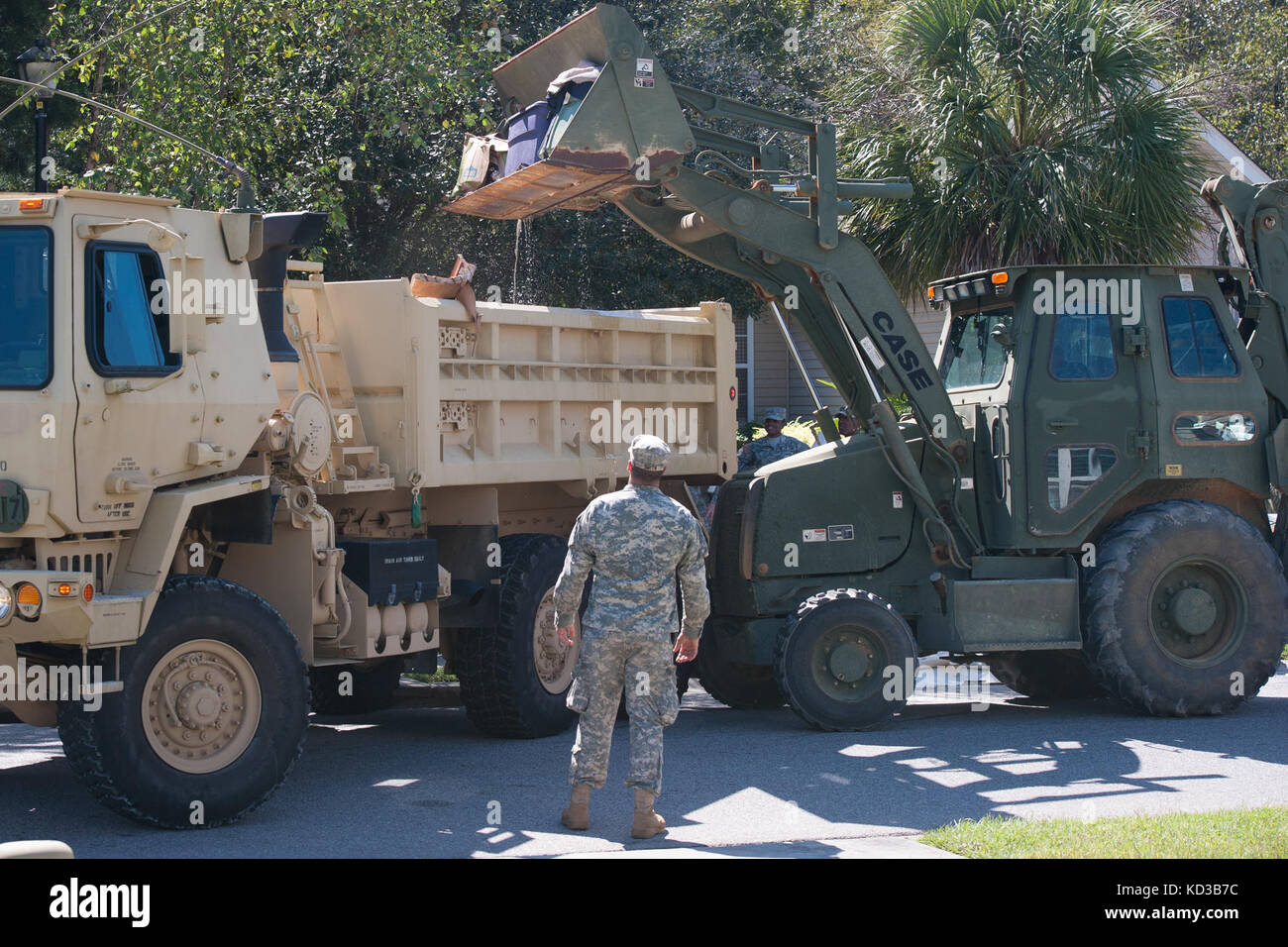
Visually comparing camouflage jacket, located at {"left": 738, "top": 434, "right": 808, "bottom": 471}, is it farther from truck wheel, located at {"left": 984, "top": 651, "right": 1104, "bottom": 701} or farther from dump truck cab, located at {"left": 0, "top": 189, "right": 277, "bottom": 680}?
dump truck cab, located at {"left": 0, "top": 189, "right": 277, "bottom": 680}

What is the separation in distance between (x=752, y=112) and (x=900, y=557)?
3.20 metres

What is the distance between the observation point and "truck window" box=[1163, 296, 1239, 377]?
34.0 ft

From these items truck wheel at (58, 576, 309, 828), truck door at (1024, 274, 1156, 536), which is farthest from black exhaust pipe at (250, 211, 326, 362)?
truck door at (1024, 274, 1156, 536)

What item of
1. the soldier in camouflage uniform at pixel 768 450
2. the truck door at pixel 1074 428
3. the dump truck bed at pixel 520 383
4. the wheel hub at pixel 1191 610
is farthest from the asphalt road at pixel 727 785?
the soldier in camouflage uniform at pixel 768 450

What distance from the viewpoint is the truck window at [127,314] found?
22.7 feet

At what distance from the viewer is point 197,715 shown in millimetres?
→ 7121

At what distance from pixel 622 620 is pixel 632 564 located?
270 millimetres

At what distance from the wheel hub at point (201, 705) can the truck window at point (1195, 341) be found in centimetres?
659

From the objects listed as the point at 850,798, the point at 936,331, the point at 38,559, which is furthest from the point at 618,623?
the point at 936,331

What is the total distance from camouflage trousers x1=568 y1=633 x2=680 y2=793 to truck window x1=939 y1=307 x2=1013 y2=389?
4.39 m

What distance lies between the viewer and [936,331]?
Result: 2170 cm

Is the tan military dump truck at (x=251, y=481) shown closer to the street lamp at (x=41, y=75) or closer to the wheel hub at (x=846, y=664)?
the wheel hub at (x=846, y=664)

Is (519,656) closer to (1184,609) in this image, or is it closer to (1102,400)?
(1102,400)
